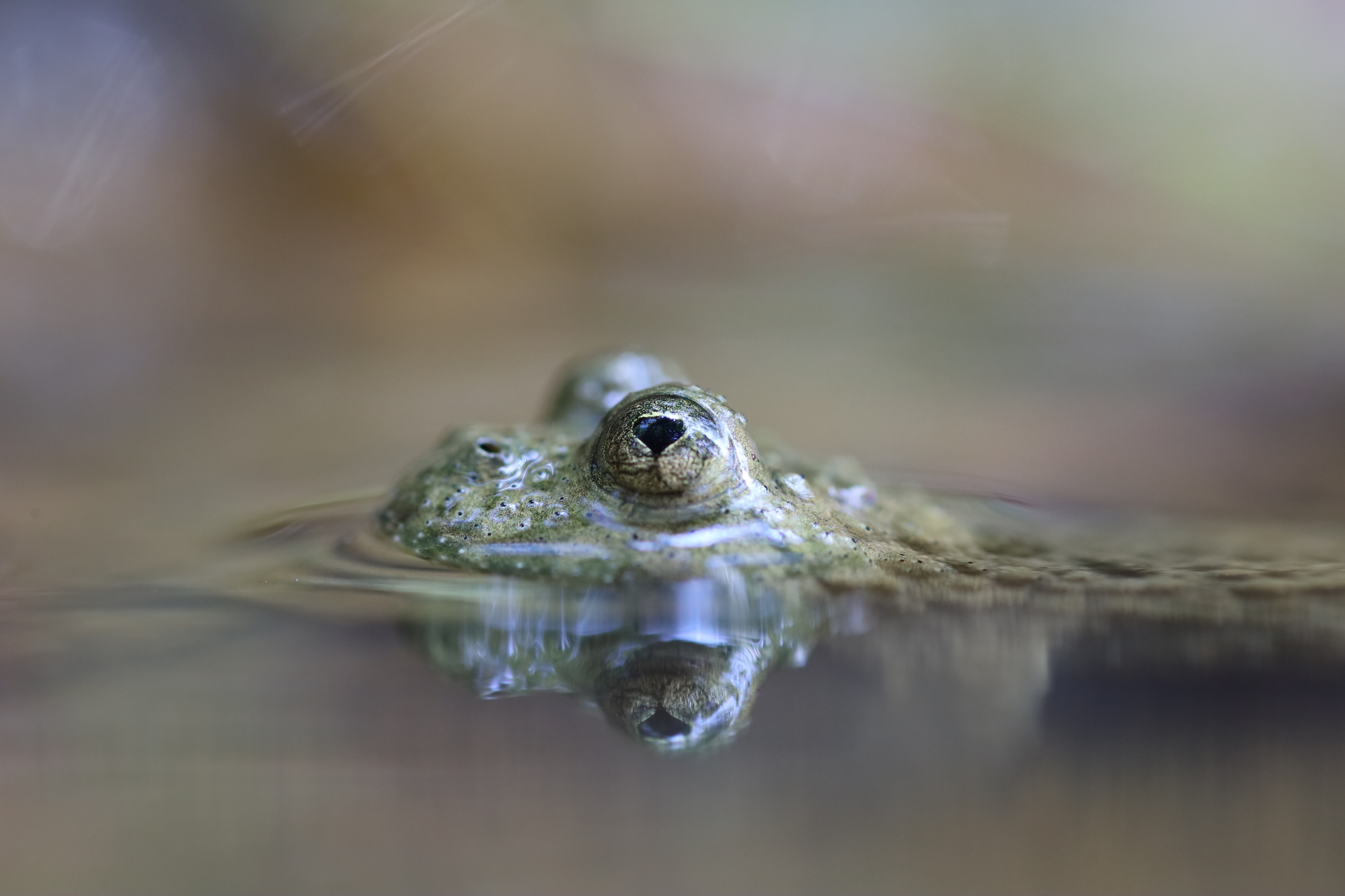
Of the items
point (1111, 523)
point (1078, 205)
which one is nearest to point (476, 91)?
point (1078, 205)

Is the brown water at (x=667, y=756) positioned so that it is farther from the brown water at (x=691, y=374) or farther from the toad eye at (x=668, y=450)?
the toad eye at (x=668, y=450)

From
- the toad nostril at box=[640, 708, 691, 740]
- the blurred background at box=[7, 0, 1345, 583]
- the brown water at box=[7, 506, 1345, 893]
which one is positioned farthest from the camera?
the blurred background at box=[7, 0, 1345, 583]

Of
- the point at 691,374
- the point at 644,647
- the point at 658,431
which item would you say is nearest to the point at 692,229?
the point at 691,374

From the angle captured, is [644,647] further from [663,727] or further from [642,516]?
[642,516]

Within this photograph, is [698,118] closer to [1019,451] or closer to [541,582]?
[1019,451]

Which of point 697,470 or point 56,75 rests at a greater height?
point 56,75

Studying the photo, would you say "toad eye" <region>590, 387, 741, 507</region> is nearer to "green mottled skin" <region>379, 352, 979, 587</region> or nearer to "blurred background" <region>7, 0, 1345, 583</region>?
"green mottled skin" <region>379, 352, 979, 587</region>

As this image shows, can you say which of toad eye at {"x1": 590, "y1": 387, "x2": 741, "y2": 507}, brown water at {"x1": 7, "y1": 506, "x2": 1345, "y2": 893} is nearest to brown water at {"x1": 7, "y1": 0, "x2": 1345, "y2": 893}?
brown water at {"x1": 7, "y1": 506, "x2": 1345, "y2": 893}
